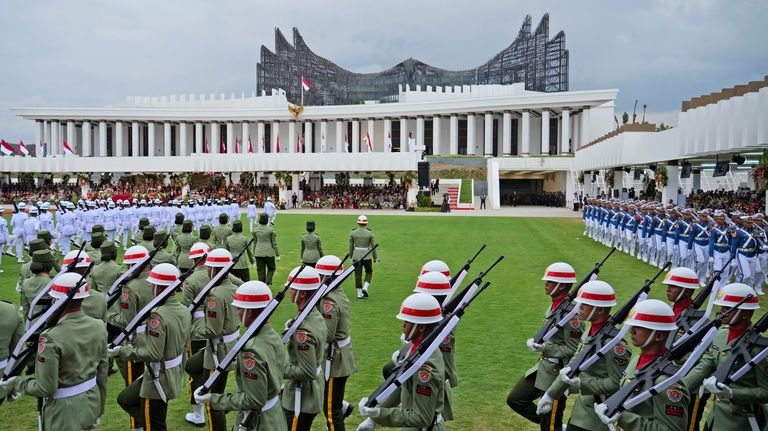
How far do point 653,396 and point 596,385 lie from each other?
679 mm

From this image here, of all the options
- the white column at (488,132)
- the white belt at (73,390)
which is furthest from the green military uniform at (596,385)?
the white column at (488,132)

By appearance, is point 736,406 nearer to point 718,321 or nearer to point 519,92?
point 718,321

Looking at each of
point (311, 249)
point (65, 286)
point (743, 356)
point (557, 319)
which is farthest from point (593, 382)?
point (311, 249)

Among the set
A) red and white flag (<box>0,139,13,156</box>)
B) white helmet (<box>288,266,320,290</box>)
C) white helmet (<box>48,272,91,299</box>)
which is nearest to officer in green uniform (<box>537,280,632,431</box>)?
white helmet (<box>288,266,320,290</box>)

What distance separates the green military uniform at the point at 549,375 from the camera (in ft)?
18.5

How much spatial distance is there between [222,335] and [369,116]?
246 ft

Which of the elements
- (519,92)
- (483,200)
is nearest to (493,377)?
(483,200)

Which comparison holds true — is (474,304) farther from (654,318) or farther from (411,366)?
(411,366)

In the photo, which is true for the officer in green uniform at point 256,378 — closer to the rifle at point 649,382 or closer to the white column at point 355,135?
the rifle at point 649,382

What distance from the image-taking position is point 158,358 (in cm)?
568

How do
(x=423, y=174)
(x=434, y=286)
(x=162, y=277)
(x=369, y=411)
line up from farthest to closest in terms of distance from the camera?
(x=423, y=174)
(x=434, y=286)
(x=162, y=277)
(x=369, y=411)

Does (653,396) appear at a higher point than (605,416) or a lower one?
higher

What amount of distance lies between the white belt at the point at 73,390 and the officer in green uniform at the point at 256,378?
1.07 m

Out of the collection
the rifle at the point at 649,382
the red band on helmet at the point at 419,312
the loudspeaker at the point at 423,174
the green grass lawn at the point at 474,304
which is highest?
the loudspeaker at the point at 423,174
